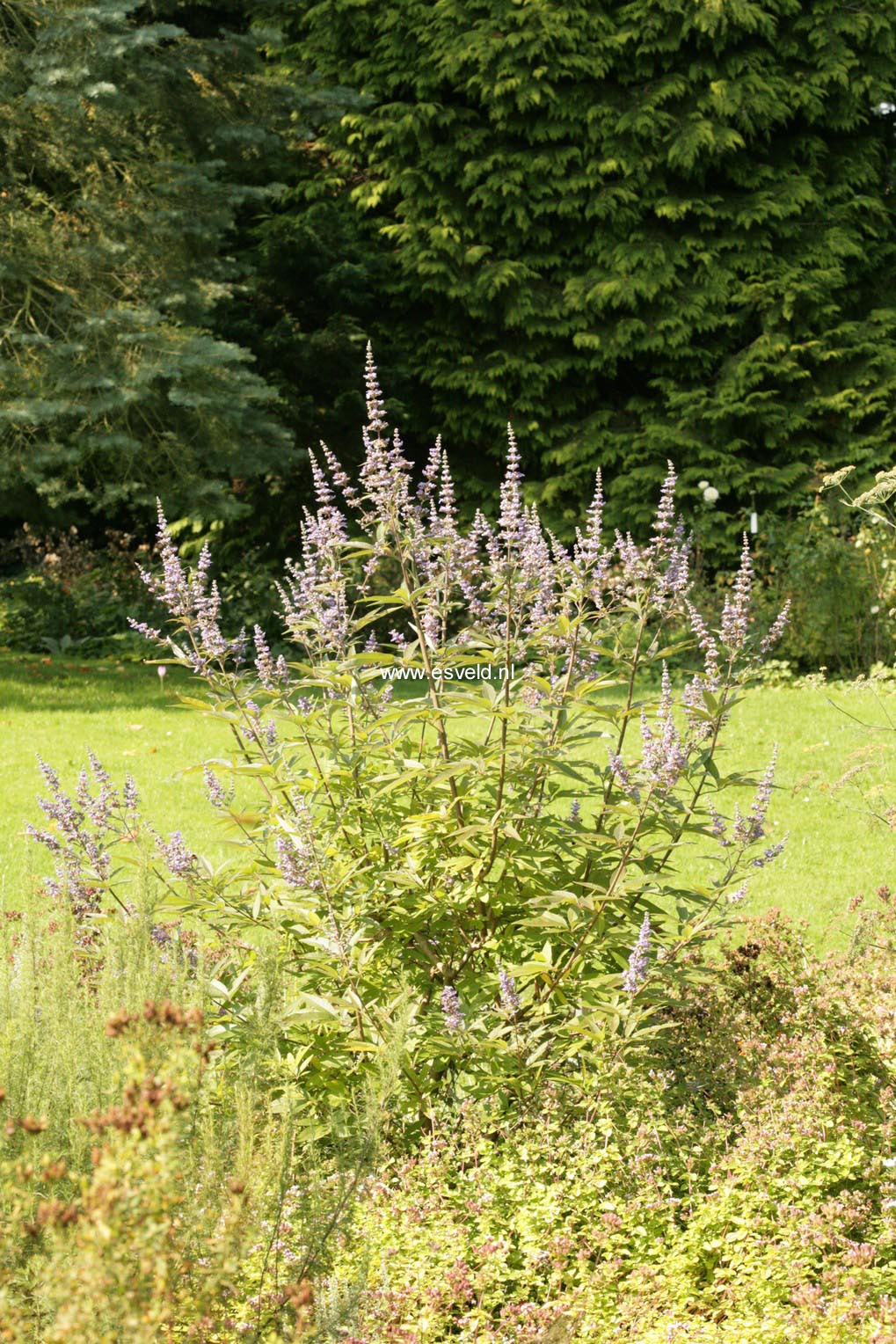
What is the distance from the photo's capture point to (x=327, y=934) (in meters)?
2.82

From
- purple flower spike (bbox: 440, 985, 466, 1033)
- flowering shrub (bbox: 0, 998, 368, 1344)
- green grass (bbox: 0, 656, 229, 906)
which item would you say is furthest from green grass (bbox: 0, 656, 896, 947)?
flowering shrub (bbox: 0, 998, 368, 1344)

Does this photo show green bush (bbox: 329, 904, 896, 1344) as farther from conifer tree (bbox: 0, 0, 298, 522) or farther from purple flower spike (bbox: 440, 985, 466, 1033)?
conifer tree (bbox: 0, 0, 298, 522)

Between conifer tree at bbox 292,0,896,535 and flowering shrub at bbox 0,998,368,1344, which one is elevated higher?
conifer tree at bbox 292,0,896,535

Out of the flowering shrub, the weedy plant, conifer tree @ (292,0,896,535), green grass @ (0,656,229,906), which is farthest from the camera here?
conifer tree @ (292,0,896,535)

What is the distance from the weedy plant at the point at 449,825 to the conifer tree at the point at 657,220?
9107mm

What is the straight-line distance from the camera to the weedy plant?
2883 mm

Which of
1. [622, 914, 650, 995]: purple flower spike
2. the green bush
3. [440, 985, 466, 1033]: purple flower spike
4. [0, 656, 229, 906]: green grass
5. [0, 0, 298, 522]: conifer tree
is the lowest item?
[0, 656, 229, 906]: green grass

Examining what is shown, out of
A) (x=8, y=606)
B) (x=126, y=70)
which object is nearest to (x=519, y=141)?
(x=126, y=70)

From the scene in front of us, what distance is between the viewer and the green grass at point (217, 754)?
5469 millimetres

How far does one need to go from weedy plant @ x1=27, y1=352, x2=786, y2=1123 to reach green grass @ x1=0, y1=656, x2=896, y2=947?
87 cm

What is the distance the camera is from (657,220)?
40.2ft

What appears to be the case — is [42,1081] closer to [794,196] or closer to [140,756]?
[140,756]

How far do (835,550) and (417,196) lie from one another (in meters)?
5.36

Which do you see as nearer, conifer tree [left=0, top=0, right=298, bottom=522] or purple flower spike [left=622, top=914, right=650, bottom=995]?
purple flower spike [left=622, top=914, right=650, bottom=995]
